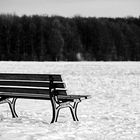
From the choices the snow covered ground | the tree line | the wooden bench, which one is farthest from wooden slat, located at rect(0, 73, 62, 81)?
the tree line

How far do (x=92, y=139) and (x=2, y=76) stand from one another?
2423 millimetres

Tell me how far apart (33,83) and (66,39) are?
7652 centimetres

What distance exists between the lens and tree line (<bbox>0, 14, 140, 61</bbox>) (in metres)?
77.3

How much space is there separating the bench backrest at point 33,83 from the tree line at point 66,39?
222 ft

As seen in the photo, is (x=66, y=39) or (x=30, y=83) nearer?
(x=30, y=83)

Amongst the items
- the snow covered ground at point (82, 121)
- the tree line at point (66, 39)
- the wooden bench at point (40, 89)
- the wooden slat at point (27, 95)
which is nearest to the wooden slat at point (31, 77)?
the wooden bench at point (40, 89)

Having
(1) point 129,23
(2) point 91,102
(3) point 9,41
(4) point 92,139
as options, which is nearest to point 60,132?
(4) point 92,139

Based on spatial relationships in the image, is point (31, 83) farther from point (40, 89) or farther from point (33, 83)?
point (40, 89)

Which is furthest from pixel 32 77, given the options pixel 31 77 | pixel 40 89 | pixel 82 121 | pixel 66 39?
pixel 66 39

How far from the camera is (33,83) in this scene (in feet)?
21.4

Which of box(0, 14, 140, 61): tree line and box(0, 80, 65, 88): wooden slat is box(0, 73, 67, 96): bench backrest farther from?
box(0, 14, 140, 61): tree line

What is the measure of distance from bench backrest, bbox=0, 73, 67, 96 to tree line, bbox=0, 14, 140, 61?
6764cm

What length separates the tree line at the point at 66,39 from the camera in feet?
254

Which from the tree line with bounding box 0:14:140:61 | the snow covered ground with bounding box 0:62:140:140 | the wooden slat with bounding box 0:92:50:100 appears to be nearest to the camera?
the snow covered ground with bounding box 0:62:140:140
